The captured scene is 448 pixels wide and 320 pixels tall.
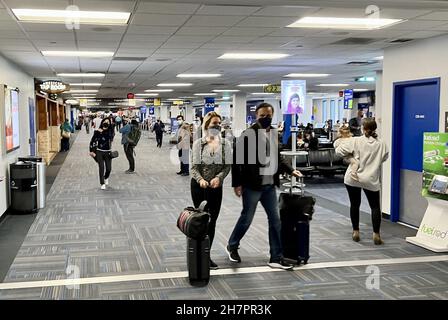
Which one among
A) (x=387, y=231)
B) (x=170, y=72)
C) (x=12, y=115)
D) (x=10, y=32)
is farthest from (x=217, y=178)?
(x=170, y=72)

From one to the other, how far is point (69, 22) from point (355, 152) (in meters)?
3.70

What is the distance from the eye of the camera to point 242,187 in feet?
16.1

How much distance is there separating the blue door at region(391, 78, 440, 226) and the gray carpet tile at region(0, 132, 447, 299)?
638 mm

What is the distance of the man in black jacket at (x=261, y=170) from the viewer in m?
4.79

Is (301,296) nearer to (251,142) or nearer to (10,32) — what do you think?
(251,142)

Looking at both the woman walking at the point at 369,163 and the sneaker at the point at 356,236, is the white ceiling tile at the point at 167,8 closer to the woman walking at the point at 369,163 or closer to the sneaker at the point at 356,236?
the woman walking at the point at 369,163

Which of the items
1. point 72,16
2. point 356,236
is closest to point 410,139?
point 356,236

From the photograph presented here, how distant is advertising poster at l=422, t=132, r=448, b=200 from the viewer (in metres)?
5.68

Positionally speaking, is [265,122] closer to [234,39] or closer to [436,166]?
[436,166]

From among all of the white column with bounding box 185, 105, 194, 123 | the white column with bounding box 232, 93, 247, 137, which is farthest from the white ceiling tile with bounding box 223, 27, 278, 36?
the white column with bounding box 185, 105, 194, 123

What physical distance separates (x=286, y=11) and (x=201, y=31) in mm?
1550

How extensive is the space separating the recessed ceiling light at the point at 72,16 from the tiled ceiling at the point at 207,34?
131 millimetres

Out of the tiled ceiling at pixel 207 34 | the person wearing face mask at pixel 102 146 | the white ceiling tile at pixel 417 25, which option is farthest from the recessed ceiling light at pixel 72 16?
the person wearing face mask at pixel 102 146
